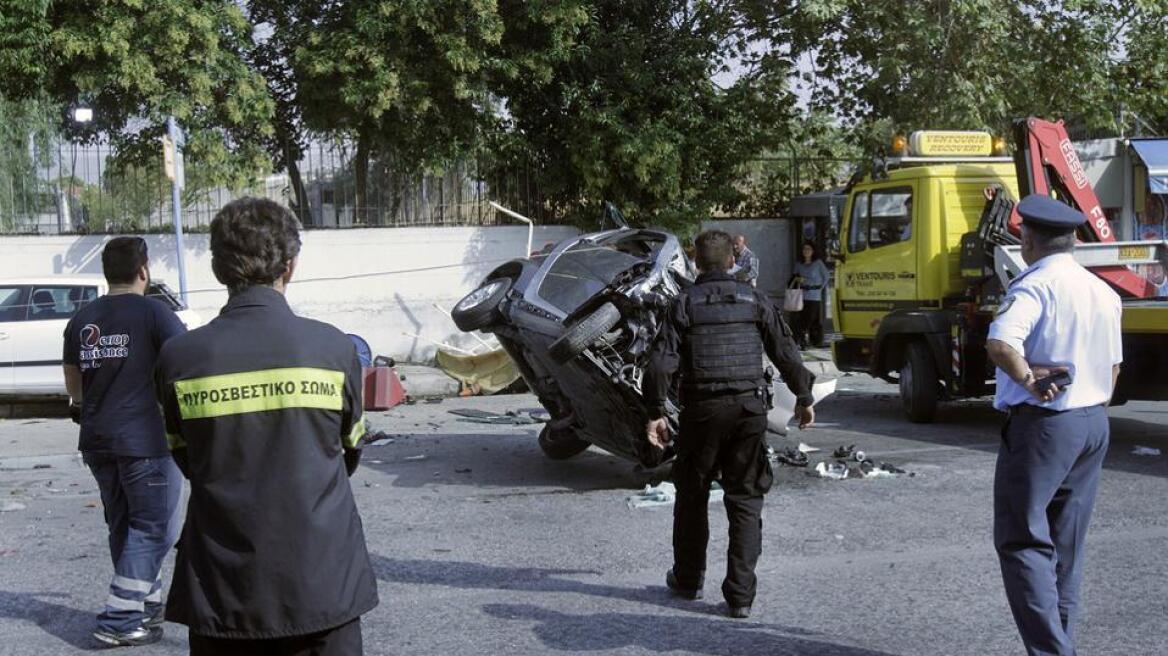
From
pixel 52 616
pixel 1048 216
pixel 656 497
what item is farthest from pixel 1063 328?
pixel 52 616

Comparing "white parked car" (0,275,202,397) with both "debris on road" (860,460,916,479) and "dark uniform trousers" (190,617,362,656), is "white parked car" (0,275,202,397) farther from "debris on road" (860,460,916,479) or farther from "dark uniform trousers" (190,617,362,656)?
"dark uniform trousers" (190,617,362,656)

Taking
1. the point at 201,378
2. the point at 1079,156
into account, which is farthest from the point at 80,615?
the point at 1079,156

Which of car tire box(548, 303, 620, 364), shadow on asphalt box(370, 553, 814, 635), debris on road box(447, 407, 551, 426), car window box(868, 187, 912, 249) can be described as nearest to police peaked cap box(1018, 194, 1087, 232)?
shadow on asphalt box(370, 553, 814, 635)

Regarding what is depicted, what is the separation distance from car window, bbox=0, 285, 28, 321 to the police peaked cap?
1172cm

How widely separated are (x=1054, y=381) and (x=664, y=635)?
6.50ft

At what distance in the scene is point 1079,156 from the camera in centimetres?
1223

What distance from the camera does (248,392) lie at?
2.90 metres

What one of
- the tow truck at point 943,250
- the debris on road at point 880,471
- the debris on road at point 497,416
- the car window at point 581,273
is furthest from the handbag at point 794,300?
the car window at point 581,273

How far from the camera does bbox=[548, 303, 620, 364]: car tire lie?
757 cm

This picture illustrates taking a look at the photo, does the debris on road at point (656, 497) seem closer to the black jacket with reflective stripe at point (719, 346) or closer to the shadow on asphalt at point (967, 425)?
the shadow on asphalt at point (967, 425)

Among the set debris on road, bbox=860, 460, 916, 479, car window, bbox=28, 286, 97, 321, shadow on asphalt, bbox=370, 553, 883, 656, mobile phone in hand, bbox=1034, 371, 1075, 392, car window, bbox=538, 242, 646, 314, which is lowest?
debris on road, bbox=860, 460, 916, 479

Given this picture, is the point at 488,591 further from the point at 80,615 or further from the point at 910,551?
the point at 910,551

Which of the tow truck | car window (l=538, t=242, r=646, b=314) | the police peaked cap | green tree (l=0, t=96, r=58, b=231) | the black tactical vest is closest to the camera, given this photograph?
the police peaked cap

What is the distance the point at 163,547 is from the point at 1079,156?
10.2 metres
